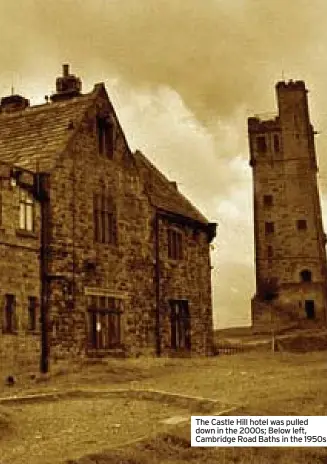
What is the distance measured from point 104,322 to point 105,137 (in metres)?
7.16

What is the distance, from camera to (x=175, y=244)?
33.0 meters

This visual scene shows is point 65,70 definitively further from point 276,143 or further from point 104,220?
point 276,143

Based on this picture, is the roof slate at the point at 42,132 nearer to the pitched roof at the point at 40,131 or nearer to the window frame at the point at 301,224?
the pitched roof at the point at 40,131

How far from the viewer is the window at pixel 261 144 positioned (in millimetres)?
72188

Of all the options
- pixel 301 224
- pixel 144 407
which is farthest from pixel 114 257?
pixel 301 224

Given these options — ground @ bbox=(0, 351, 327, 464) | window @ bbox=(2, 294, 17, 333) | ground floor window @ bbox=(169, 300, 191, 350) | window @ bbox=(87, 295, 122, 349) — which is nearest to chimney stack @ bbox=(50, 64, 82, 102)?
window @ bbox=(87, 295, 122, 349)

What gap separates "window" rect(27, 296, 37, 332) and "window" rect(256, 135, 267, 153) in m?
50.4

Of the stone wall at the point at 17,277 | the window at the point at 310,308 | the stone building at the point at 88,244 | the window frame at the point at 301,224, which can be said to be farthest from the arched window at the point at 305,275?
the stone wall at the point at 17,277

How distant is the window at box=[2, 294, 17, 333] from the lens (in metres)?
23.5

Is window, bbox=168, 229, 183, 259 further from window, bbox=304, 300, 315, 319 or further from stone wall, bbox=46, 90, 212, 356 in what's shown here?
window, bbox=304, 300, 315, 319

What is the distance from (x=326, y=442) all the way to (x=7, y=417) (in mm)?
7448

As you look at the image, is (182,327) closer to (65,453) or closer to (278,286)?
(65,453)

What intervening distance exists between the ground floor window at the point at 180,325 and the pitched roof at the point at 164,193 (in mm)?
3998

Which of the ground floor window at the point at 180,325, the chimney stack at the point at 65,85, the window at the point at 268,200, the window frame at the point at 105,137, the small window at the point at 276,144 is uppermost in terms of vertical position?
the small window at the point at 276,144
